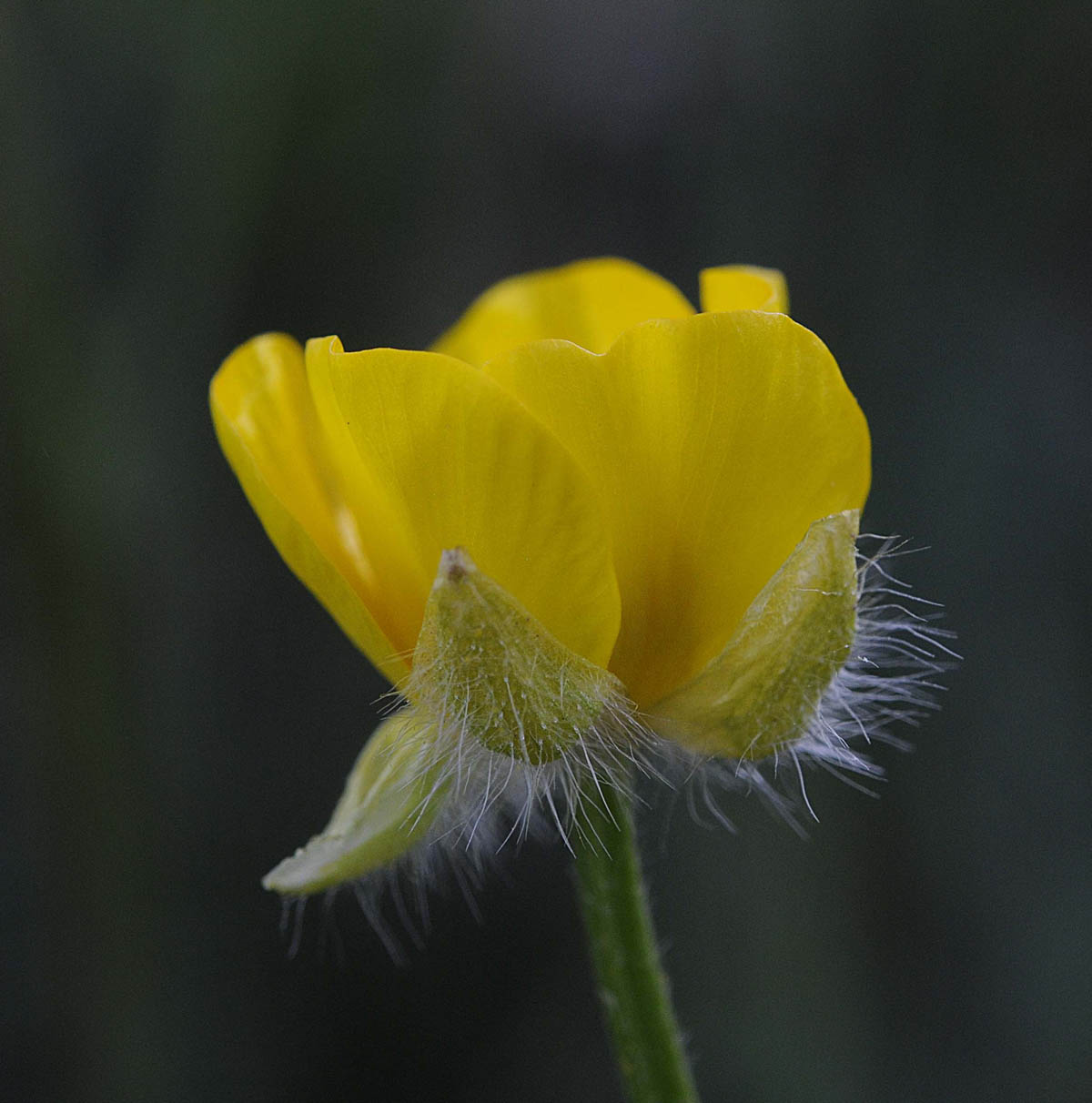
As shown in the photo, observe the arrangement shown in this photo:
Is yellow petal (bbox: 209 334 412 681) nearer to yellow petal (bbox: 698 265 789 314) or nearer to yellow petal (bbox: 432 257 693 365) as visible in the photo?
yellow petal (bbox: 432 257 693 365)

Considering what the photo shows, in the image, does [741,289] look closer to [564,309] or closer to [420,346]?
[564,309]

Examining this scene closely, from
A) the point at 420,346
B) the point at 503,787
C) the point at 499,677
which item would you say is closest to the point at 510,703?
the point at 499,677

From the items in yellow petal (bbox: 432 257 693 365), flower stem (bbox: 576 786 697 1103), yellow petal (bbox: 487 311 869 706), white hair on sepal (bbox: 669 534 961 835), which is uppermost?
yellow petal (bbox: 432 257 693 365)

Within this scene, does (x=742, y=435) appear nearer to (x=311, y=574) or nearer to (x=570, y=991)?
(x=311, y=574)

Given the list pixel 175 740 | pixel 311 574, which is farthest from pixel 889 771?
pixel 311 574

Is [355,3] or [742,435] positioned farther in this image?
[355,3]

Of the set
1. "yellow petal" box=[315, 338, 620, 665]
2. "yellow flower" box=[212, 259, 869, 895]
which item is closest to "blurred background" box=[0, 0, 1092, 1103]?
"yellow flower" box=[212, 259, 869, 895]

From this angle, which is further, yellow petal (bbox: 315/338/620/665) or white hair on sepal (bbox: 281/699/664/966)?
white hair on sepal (bbox: 281/699/664/966)
